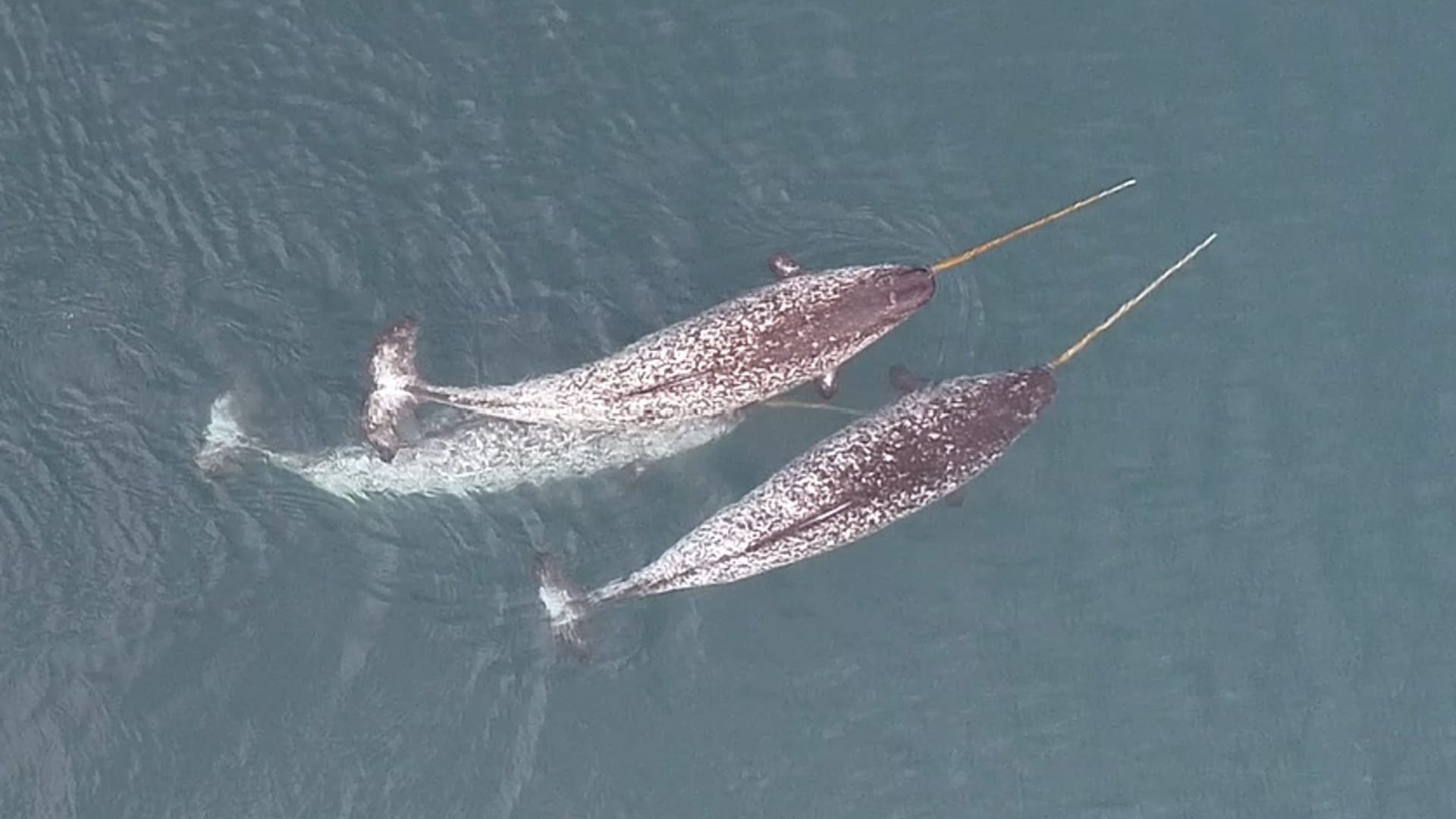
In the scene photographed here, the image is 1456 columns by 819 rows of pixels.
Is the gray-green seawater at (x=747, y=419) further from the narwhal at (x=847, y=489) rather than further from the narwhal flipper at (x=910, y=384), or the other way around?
the narwhal at (x=847, y=489)

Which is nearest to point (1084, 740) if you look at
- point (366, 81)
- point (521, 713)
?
point (521, 713)

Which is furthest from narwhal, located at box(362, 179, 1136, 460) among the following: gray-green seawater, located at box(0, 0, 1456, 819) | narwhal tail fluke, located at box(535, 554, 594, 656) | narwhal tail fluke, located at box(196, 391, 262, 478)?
narwhal tail fluke, located at box(535, 554, 594, 656)

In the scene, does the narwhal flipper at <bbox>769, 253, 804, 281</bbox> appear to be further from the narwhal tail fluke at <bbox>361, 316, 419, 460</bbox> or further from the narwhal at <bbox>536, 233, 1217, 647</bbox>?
the narwhal tail fluke at <bbox>361, 316, 419, 460</bbox>

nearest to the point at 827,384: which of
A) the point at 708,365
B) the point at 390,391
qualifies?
the point at 708,365

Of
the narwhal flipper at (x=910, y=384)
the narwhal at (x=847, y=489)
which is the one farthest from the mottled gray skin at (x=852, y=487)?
the narwhal flipper at (x=910, y=384)

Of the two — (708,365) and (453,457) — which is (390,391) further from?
(708,365)
